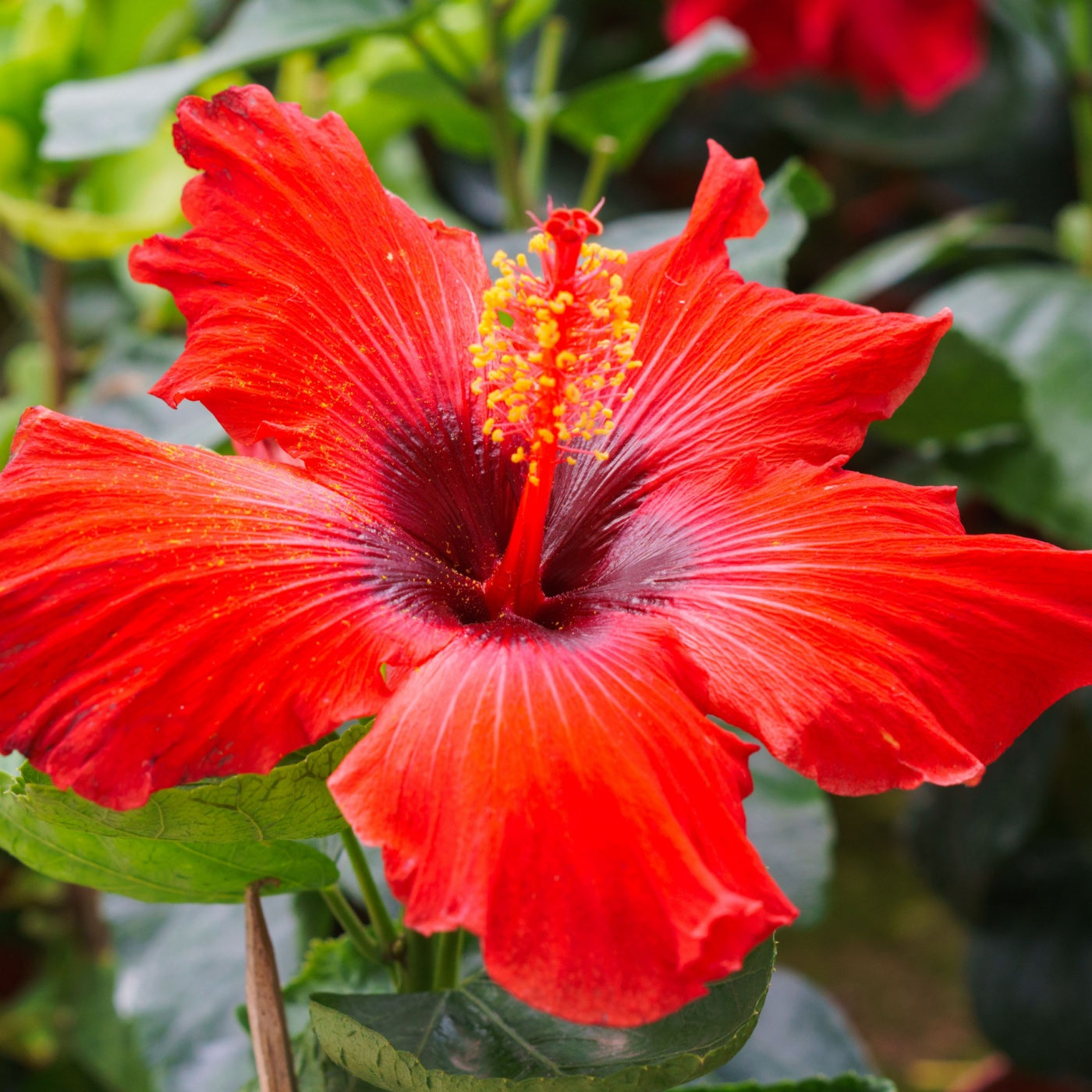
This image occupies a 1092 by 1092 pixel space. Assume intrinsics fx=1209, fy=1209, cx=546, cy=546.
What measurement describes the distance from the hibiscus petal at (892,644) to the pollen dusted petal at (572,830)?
0.12 feet

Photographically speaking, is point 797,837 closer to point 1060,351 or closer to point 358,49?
point 1060,351

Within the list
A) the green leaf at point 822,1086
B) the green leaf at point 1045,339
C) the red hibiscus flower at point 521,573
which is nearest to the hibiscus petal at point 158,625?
the red hibiscus flower at point 521,573

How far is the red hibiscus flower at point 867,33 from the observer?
1.27 meters

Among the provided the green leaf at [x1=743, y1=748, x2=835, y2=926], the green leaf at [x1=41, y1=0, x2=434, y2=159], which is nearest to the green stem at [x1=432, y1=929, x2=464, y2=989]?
the green leaf at [x1=743, y1=748, x2=835, y2=926]

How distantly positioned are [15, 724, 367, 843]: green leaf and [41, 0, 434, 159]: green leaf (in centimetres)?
51

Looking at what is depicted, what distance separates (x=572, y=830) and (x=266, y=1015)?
171 mm

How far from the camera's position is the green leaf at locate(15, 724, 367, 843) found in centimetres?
42

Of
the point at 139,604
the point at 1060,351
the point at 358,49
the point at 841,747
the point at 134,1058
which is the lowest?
the point at 134,1058

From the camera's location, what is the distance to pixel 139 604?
41 cm

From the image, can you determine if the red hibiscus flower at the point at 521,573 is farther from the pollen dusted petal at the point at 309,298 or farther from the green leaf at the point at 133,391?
the green leaf at the point at 133,391

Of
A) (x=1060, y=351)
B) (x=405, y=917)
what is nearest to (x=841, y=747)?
(x=405, y=917)

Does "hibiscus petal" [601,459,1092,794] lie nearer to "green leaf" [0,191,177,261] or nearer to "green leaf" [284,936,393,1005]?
"green leaf" [284,936,393,1005]

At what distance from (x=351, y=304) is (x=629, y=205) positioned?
122 cm

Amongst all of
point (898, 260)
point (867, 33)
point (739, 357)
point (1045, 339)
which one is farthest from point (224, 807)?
point (867, 33)
